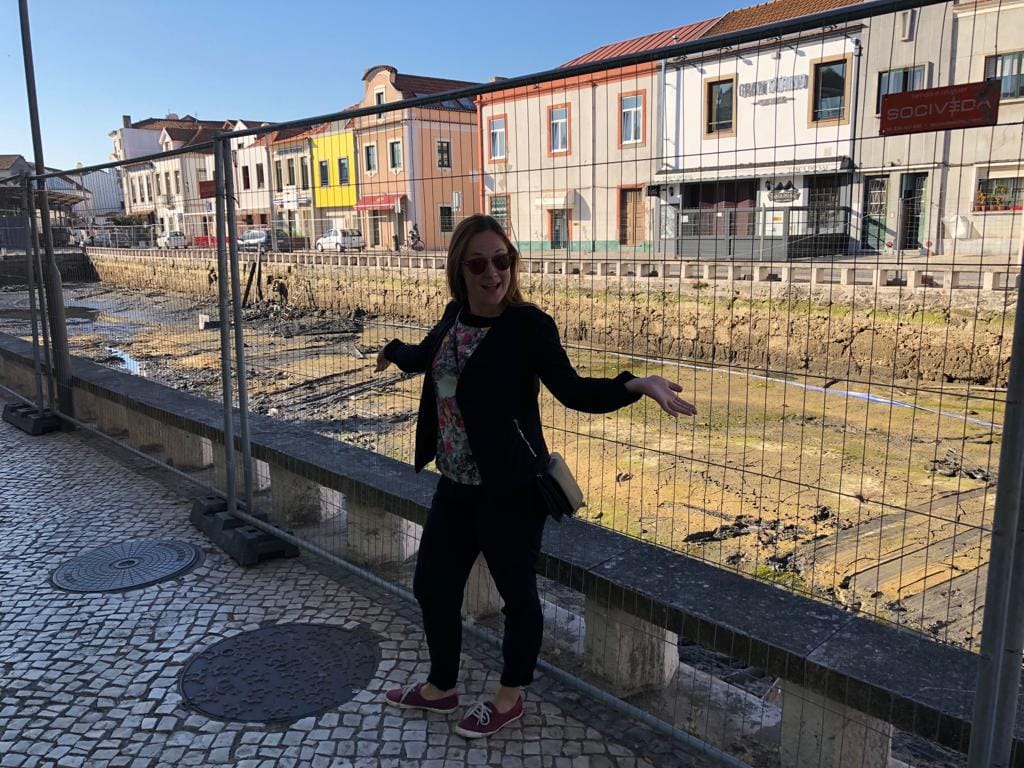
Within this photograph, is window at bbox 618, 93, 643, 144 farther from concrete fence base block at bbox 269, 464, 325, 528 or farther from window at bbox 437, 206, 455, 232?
concrete fence base block at bbox 269, 464, 325, 528

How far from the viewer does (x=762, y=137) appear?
3059 mm

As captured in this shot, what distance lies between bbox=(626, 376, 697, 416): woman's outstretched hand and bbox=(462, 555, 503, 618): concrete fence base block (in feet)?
6.32

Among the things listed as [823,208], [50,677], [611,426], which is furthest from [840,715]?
[611,426]

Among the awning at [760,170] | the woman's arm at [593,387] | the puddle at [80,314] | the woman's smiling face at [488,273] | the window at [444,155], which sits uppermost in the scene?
the window at [444,155]

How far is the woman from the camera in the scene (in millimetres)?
2863

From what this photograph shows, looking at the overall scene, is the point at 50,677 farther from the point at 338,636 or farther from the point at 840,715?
the point at 840,715

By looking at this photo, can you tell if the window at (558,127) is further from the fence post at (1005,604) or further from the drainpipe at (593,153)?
the fence post at (1005,604)

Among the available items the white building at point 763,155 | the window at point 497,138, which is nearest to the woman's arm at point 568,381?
the white building at point 763,155

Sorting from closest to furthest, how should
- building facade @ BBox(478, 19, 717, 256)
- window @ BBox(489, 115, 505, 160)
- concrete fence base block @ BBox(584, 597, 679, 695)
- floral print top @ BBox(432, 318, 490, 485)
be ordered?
floral print top @ BBox(432, 318, 490, 485), building facade @ BBox(478, 19, 717, 256), concrete fence base block @ BBox(584, 597, 679, 695), window @ BBox(489, 115, 505, 160)

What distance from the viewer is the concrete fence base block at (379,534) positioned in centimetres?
469

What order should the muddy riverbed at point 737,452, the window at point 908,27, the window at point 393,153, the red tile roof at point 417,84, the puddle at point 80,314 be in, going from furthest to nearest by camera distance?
the red tile roof at point 417,84 → the puddle at point 80,314 → the muddy riverbed at point 737,452 → the window at point 393,153 → the window at point 908,27

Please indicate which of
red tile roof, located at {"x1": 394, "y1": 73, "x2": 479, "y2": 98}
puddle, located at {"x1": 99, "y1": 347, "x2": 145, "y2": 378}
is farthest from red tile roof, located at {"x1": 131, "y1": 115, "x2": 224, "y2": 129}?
puddle, located at {"x1": 99, "y1": 347, "x2": 145, "y2": 378}

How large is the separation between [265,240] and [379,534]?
2.17 m

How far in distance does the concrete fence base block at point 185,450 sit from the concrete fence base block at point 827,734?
5239 millimetres
